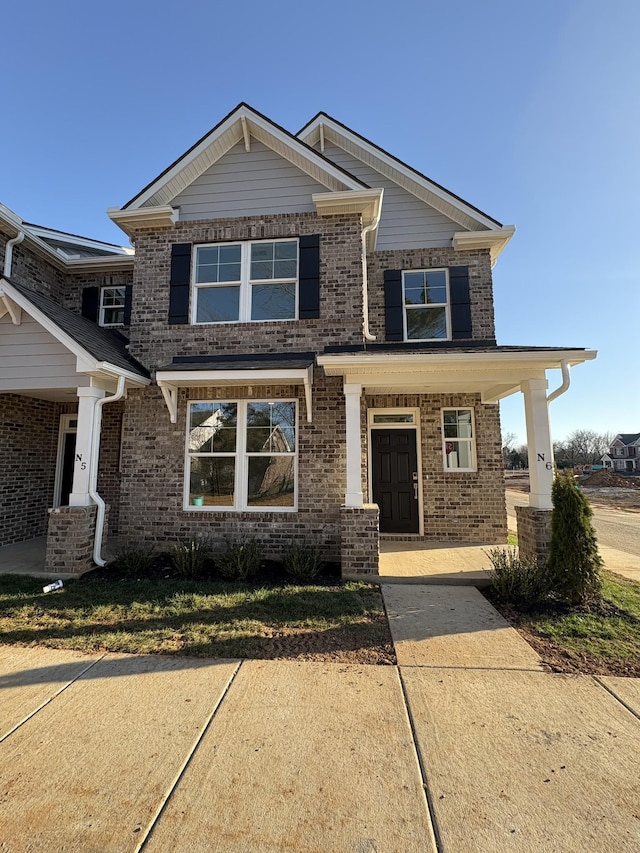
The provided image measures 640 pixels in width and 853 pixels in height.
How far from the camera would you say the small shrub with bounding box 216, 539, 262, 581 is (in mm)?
6152

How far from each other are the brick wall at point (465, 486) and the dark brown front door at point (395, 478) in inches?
9.5

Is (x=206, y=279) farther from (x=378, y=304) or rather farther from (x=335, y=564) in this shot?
(x=335, y=564)

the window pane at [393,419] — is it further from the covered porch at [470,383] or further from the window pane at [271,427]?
the window pane at [271,427]

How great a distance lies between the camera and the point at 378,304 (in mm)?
9211

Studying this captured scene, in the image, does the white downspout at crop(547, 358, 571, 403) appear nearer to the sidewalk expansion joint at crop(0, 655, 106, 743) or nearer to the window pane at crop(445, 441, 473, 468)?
the window pane at crop(445, 441, 473, 468)

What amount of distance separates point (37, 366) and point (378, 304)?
6538mm

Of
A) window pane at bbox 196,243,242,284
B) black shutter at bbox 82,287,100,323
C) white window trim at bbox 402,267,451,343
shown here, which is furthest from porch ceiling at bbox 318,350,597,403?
black shutter at bbox 82,287,100,323

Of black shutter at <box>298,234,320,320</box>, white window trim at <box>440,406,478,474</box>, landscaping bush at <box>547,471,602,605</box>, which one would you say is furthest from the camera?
white window trim at <box>440,406,478,474</box>

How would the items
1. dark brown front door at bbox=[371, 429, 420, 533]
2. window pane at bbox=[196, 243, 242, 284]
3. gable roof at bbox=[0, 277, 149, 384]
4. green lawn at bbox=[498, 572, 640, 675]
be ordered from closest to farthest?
green lawn at bbox=[498, 572, 640, 675] → gable roof at bbox=[0, 277, 149, 384] → window pane at bbox=[196, 243, 242, 284] → dark brown front door at bbox=[371, 429, 420, 533]

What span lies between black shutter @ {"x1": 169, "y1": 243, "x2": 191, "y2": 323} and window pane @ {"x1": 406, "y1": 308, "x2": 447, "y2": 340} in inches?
181

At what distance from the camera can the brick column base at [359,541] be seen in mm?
6168

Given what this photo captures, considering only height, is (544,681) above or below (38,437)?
below

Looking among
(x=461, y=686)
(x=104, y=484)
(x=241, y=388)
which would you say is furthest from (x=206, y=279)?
(x=461, y=686)

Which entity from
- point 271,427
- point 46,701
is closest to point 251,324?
point 271,427
